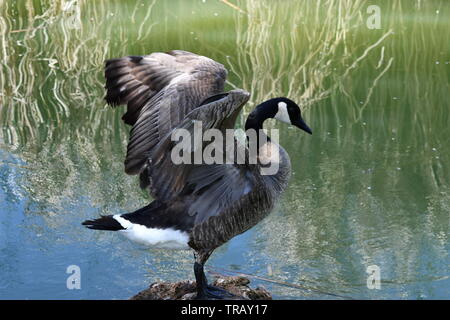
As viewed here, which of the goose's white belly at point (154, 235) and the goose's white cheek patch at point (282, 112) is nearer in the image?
the goose's white belly at point (154, 235)

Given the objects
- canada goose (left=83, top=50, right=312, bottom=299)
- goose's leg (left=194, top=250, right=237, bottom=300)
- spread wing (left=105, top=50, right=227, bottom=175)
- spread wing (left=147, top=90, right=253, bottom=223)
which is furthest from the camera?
spread wing (left=105, top=50, right=227, bottom=175)

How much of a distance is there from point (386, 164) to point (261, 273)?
2269 millimetres

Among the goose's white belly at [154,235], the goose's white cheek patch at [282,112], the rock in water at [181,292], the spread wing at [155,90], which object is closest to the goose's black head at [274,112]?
the goose's white cheek patch at [282,112]

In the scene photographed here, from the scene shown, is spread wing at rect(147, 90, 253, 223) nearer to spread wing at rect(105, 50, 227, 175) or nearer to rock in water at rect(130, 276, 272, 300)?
spread wing at rect(105, 50, 227, 175)

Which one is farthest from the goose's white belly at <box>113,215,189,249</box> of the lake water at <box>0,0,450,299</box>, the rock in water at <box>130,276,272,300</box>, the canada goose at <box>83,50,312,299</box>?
the lake water at <box>0,0,450,299</box>

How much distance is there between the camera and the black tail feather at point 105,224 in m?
4.48

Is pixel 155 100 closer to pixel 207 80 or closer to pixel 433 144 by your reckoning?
pixel 207 80

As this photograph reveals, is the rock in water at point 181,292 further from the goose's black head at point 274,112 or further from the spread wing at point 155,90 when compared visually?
the goose's black head at point 274,112

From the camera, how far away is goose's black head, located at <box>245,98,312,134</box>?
496 centimetres

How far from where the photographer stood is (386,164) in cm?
716

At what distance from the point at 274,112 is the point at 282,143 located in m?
2.55

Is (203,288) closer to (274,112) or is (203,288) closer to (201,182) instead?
(201,182)

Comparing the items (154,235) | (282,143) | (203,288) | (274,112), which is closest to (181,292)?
(203,288)

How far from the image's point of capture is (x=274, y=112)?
5.01m
